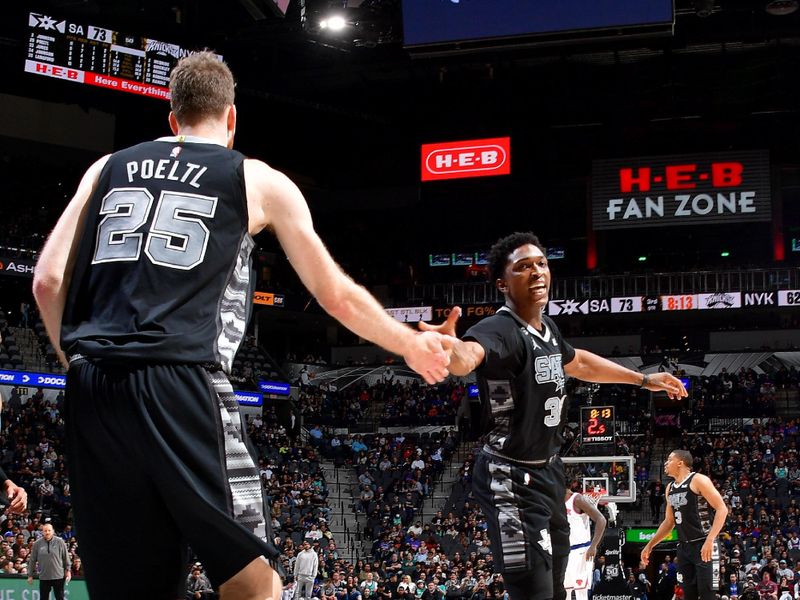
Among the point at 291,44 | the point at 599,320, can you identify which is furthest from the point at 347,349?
the point at 291,44

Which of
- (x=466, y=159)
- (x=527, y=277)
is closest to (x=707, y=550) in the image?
(x=527, y=277)

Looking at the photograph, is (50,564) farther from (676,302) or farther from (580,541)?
(676,302)

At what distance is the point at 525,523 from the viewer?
5.50 m

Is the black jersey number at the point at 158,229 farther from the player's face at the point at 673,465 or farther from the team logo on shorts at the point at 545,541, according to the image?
the player's face at the point at 673,465

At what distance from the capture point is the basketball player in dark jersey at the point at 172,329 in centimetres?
279

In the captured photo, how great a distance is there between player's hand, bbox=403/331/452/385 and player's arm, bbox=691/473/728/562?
20.8 feet

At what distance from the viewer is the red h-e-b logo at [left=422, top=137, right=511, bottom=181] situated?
118ft

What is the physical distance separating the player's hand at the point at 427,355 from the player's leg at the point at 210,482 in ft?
2.79

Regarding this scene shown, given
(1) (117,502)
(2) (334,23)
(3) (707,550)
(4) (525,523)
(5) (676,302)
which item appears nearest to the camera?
(1) (117,502)

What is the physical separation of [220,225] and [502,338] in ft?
9.09

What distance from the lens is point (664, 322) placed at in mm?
40312

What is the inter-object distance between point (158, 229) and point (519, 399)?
3.14 metres

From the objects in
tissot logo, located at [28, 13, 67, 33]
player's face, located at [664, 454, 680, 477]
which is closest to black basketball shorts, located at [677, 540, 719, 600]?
player's face, located at [664, 454, 680, 477]

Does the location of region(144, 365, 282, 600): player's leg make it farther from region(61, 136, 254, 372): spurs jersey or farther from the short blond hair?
the short blond hair
